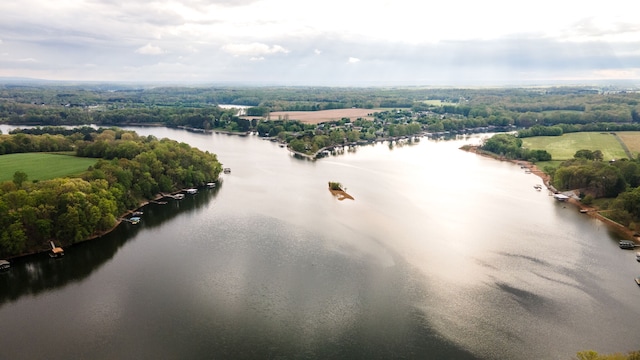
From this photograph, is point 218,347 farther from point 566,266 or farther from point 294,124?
point 294,124

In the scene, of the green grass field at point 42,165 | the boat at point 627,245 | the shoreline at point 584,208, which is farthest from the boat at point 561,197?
the green grass field at point 42,165

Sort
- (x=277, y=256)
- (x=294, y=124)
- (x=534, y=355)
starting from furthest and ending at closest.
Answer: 1. (x=294, y=124)
2. (x=277, y=256)
3. (x=534, y=355)

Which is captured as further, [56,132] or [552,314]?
[56,132]

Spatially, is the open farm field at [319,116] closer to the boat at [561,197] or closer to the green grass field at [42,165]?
the green grass field at [42,165]

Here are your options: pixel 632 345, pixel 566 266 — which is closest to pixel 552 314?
pixel 632 345

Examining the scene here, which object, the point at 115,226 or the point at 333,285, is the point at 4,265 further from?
the point at 333,285

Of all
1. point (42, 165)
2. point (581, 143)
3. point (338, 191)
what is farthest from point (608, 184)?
point (42, 165)
